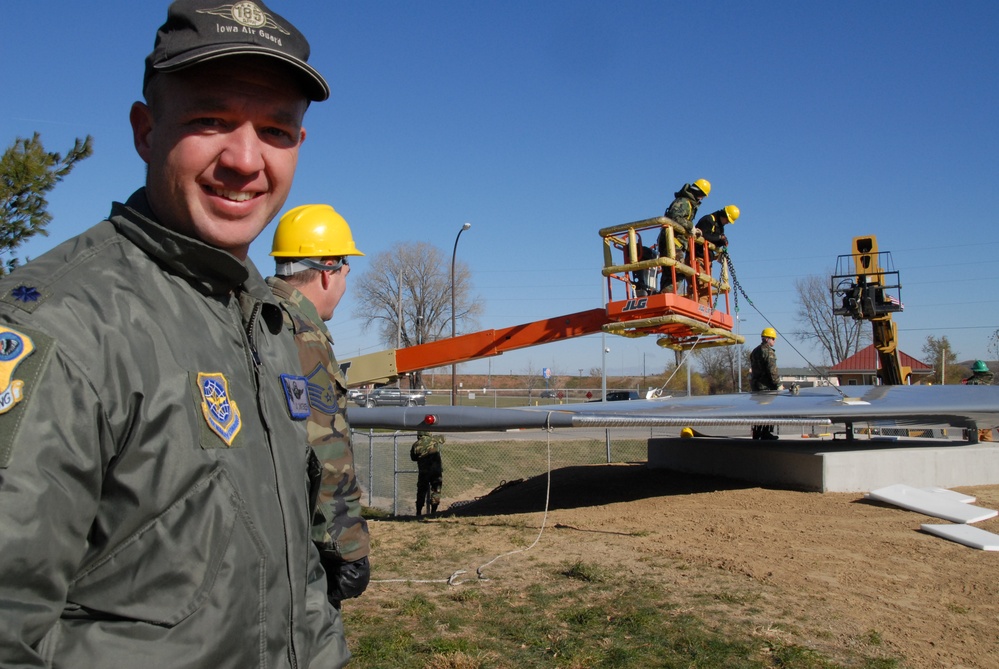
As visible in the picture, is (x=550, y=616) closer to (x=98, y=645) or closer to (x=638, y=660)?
(x=638, y=660)

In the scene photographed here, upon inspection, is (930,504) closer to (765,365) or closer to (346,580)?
(765,365)

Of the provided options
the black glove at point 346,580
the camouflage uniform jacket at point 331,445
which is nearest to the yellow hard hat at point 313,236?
the camouflage uniform jacket at point 331,445

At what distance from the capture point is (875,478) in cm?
921

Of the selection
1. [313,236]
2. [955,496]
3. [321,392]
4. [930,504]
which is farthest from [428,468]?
[321,392]

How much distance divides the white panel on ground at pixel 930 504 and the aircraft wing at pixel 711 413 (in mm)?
944

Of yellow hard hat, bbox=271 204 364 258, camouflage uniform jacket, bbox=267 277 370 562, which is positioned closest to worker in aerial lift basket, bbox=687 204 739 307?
→ yellow hard hat, bbox=271 204 364 258

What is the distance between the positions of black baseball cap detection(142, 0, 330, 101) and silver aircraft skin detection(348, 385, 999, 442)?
23.2 feet

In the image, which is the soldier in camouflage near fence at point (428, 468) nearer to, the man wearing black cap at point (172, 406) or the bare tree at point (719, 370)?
the man wearing black cap at point (172, 406)

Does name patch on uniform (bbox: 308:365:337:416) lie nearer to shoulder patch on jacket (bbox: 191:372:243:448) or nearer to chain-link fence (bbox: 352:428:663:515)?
shoulder patch on jacket (bbox: 191:372:243:448)

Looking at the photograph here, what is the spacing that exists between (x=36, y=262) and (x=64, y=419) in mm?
289

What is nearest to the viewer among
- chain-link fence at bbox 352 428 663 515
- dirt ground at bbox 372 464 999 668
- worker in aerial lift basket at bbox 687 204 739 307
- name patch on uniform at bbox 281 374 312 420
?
name patch on uniform at bbox 281 374 312 420

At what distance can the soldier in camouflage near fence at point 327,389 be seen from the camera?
3.09 metres

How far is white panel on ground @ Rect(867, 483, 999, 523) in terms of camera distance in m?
7.51

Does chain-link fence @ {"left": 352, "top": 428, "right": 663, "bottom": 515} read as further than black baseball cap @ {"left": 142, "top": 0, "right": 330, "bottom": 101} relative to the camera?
Yes
